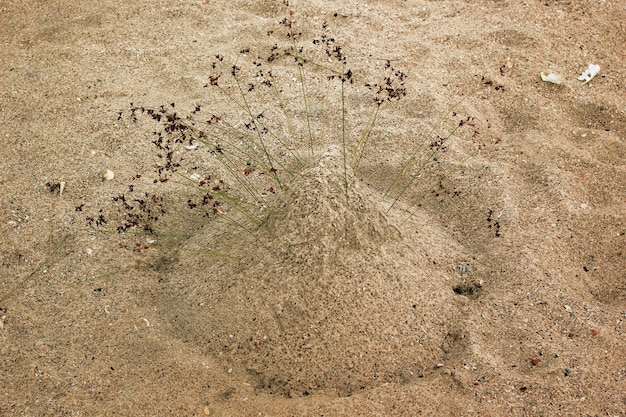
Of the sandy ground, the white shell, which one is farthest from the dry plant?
the white shell

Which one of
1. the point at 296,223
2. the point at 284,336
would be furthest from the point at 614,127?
the point at 284,336

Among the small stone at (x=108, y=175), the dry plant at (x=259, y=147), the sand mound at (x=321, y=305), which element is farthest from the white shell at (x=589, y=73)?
the small stone at (x=108, y=175)

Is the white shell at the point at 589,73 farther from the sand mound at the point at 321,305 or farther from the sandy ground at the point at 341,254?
the sand mound at the point at 321,305

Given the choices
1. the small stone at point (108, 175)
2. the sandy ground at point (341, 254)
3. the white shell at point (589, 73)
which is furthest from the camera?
the white shell at point (589, 73)

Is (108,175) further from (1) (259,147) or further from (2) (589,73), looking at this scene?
(2) (589,73)

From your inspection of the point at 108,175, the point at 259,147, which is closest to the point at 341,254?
the point at 259,147

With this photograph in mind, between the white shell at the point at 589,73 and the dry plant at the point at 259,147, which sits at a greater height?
the white shell at the point at 589,73

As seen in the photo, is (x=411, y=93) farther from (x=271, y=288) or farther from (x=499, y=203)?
(x=271, y=288)
